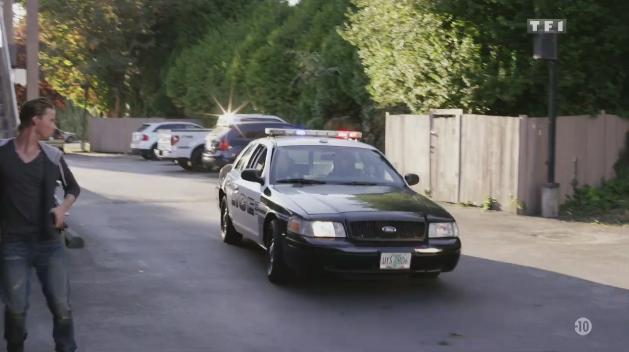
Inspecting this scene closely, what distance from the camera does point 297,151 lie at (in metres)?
9.84

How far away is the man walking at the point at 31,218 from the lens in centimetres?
529

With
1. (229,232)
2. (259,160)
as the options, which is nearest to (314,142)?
(259,160)

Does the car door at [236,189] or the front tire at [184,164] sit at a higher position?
the car door at [236,189]

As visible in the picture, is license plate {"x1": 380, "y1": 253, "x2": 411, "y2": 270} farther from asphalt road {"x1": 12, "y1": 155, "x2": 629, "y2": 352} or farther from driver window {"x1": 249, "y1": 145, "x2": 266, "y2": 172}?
driver window {"x1": 249, "y1": 145, "x2": 266, "y2": 172}

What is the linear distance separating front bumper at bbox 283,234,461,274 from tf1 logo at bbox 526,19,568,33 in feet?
23.3

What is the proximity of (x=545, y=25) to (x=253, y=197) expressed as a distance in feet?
22.9

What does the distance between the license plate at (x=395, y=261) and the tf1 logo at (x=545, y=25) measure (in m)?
7.51

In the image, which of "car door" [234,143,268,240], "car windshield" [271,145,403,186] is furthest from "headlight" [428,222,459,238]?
"car door" [234,143,268,240]

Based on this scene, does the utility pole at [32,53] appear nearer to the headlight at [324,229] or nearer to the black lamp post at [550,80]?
the black lamp post at [550,80]

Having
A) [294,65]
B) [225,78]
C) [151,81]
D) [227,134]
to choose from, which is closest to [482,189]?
[227,134]

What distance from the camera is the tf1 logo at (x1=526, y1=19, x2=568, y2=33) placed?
46.6ft

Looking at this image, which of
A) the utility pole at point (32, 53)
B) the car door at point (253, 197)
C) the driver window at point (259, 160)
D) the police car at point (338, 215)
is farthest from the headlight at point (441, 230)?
the utility pole at point (32, 53)

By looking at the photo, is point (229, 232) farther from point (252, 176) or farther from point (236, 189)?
point (252, 176)

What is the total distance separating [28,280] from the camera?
215 inches
